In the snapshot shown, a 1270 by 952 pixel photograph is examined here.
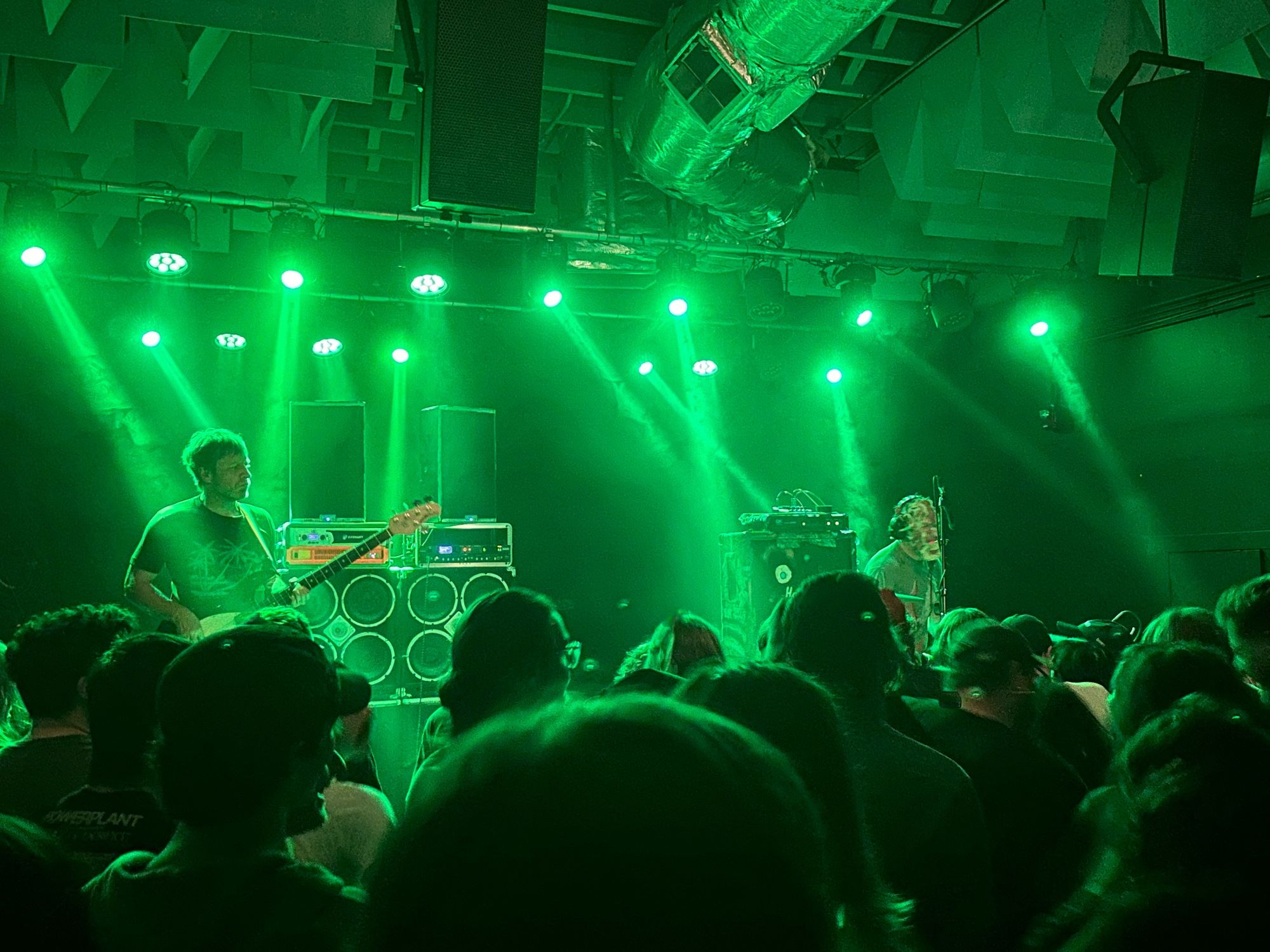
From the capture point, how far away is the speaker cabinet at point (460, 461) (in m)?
6.79

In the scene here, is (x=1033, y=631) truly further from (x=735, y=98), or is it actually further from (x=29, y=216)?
(x=29, y=216)

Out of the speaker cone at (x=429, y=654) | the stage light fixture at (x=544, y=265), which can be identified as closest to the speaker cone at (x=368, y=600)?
the speaker cone at (x=429, y=654)

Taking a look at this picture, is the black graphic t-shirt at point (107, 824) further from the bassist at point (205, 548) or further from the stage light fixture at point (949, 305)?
the stage light fixture at point (949, 305)

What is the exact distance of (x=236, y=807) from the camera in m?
1.14

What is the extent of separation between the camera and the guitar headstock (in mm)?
5871

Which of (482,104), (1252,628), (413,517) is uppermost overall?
(482,104)

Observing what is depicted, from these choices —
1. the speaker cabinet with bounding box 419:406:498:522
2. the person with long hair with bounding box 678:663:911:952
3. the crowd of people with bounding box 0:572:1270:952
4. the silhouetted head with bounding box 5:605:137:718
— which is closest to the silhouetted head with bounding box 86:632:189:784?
the crowd of people with bounding box 0:572:1270:952

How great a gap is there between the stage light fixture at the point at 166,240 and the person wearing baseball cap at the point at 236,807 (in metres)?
5.20

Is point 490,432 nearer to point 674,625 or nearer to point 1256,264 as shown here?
point 674,625

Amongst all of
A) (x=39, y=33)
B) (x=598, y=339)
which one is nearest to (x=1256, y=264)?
(x=598, y=339)

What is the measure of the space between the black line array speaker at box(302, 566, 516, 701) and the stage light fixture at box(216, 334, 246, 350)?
2.56 metres

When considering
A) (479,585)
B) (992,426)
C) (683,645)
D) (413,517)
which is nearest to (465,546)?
(479,585)

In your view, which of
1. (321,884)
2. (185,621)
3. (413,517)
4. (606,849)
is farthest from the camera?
(413,517)

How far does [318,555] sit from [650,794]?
19.7 feet
